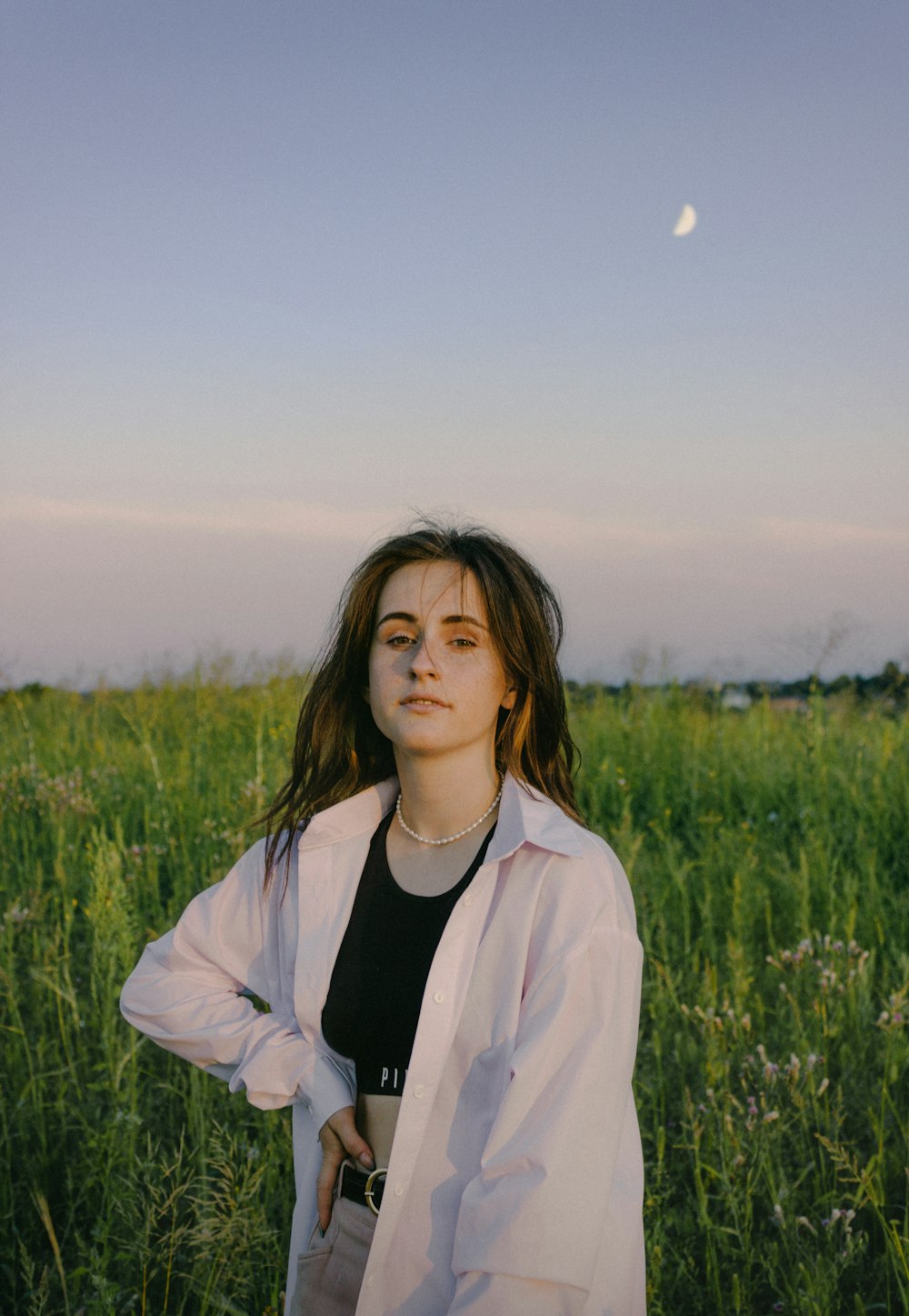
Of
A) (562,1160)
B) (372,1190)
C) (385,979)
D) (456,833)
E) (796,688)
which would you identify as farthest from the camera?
(796,688)

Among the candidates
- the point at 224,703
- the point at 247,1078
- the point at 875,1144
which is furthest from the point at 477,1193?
the point at 224,703

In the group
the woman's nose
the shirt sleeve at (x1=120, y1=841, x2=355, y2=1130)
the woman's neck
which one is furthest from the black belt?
the woman's nose

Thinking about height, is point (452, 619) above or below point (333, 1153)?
above

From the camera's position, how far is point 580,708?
8.38 m

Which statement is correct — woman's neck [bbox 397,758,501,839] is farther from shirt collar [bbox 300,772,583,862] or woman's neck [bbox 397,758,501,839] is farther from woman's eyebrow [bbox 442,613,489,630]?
woman's eyebrow [bbox 442,613,489,630]

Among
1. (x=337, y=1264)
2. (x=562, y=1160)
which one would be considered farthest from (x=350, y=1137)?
(x=562, y=1160)

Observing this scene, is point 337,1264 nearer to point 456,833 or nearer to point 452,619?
point 456,833

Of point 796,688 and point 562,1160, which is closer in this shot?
point 562,1160

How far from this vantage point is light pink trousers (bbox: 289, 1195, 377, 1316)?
189 centimetres

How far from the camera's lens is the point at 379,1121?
198 cm

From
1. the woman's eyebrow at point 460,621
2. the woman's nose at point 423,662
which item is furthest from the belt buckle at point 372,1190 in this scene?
the woman's eyebrow at point 460,621

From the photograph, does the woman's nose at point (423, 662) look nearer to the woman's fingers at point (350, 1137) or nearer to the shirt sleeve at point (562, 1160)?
the shirt sleeve at point (562, 1160)

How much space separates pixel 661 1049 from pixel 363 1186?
179cm

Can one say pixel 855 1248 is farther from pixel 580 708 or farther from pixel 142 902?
pixel 580 708
